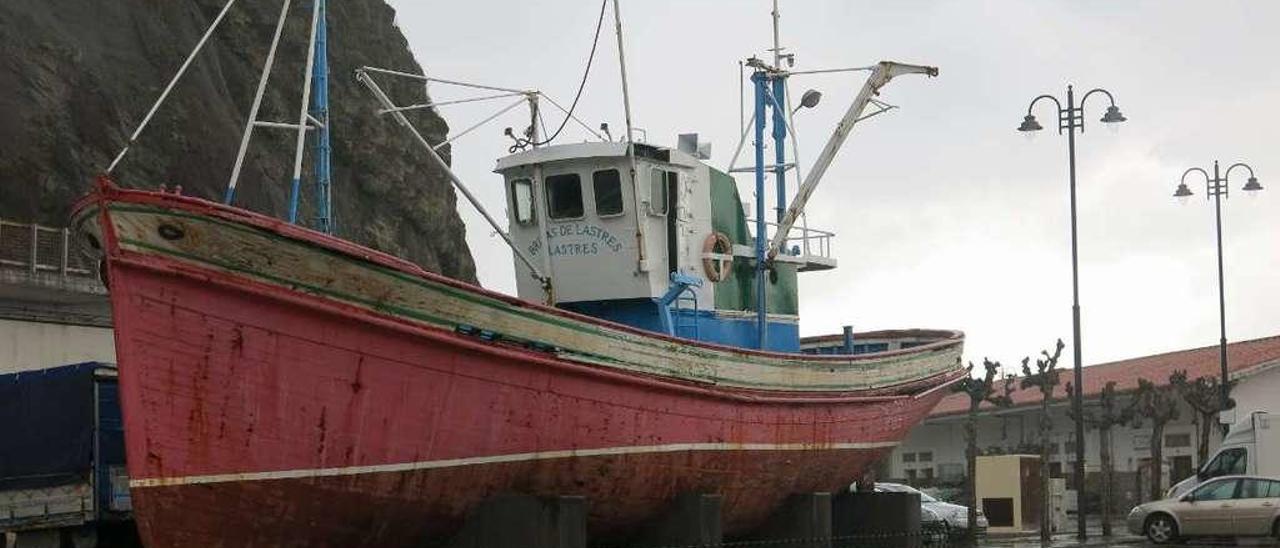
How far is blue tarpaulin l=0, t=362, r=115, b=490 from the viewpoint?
16000 millimetres

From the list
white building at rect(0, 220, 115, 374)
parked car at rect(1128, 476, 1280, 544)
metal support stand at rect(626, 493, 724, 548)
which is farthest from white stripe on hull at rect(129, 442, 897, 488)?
white building at rect(0, 220, 115, 374)

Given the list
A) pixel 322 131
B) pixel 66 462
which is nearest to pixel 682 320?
pixel 322 131

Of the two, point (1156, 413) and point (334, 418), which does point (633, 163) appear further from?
point (1156, 413)

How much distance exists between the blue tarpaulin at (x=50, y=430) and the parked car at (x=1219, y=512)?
1953 centimetres

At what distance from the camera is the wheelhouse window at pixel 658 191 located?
2059 cm

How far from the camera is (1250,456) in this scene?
3228cm

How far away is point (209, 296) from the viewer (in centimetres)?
1416

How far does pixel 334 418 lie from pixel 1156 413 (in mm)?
30173

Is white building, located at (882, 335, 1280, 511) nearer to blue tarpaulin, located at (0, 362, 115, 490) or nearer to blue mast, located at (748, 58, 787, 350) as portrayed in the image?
blue mast, located at (748, 58, 787, 350)

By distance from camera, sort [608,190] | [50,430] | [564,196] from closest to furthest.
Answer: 1. [50,430]
2. [608,190]
3. [564,196]

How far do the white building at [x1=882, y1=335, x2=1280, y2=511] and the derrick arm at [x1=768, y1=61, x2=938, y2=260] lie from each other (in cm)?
2264

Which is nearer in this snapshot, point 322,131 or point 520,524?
point 520,524

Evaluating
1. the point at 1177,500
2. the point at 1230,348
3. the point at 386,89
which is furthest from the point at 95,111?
the point at 1230,348

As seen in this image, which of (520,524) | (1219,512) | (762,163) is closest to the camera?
(520,524)
